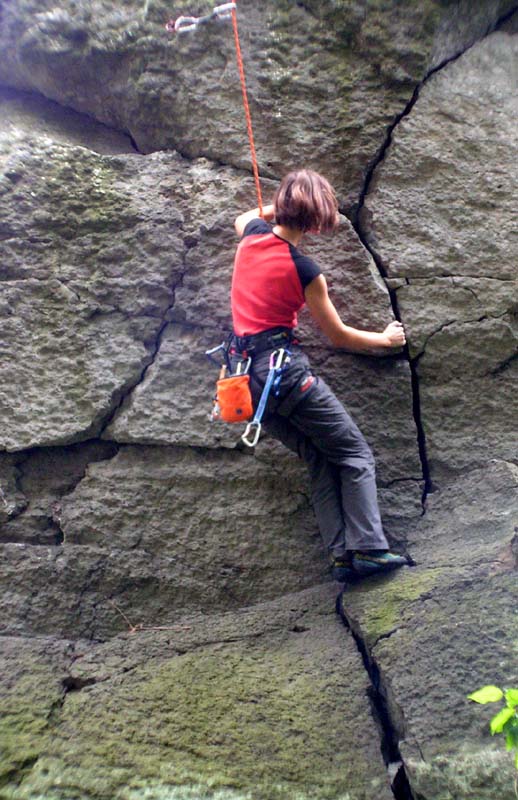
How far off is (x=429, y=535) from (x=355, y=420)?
1.99ft

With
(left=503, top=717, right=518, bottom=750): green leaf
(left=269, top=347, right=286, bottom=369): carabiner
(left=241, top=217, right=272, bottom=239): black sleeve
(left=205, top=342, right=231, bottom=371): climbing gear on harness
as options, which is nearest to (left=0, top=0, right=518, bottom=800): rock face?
(left=205, top=342, right=231, bottom=371): climbing gear on harness

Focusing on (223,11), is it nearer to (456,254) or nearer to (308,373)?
(456,254)

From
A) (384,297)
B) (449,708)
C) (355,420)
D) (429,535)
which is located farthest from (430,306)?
(449,708)

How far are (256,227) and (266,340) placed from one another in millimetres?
501

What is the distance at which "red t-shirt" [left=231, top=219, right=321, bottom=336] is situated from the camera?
2.57 m

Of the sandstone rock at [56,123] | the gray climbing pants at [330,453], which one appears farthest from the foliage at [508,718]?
the sandstone rock at [56,123]

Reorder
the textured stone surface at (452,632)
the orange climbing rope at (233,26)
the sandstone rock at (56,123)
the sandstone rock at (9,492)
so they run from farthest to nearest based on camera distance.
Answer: the sandstone rock at (56,123)
the orange climbing rope at (233,26)
the sandstone rock at (9,492)
the textured stone surface at (452,632)

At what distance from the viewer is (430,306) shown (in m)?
3.11

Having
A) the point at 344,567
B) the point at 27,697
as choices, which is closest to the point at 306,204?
the point at 344,567

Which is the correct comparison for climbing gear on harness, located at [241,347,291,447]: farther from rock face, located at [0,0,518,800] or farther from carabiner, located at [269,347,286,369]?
rock face, located at [0,0,518,800]

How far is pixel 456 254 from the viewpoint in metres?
3.16

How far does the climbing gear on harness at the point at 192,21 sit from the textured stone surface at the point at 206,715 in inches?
113

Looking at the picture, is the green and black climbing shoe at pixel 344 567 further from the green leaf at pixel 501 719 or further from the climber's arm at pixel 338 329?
the green leaf at pixel 501 719

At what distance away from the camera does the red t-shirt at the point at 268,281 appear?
2.57 m
